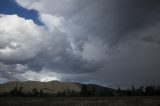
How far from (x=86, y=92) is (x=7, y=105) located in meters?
102

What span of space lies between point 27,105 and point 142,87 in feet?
378

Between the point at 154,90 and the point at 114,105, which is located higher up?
the point at 154,90

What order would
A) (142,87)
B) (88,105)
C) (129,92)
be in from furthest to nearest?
(142,87) → (129,92) → (88,105)

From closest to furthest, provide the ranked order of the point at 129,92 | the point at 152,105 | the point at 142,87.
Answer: the point at 152,105
the point at 129,92
the point at 142,87

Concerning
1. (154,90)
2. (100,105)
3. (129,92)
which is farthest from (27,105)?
(154,90)

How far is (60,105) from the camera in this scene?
77.7 meters

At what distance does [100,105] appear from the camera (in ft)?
254

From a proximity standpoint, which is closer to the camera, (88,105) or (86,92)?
(88,105)

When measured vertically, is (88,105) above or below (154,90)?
below

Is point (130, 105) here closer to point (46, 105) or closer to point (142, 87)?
point (46, 105)

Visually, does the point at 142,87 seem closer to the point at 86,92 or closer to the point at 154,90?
the point at 154,90

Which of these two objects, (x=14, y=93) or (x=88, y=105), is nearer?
(x=88, y=105)

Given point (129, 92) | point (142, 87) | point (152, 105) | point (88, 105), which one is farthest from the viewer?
point (142, 87)

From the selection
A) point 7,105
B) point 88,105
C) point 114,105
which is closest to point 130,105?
point 114,105
